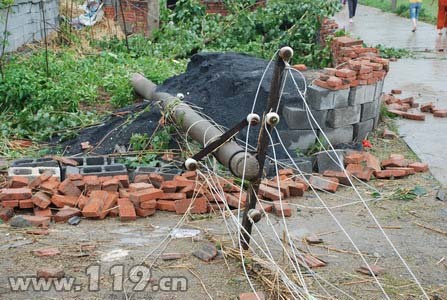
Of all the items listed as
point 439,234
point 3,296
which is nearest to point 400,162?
point 439,234

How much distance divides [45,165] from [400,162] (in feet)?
11.3

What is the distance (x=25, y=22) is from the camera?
1186 centimetres

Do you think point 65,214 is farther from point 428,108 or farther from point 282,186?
point 428,108

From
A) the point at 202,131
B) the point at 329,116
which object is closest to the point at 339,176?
the point at 329,116

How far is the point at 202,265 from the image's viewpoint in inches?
158

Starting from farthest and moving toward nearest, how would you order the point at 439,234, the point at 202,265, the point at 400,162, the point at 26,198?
the point at 400,162
the point at 26,198
the point at 439,234
the point at 202,265

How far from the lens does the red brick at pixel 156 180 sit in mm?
5453

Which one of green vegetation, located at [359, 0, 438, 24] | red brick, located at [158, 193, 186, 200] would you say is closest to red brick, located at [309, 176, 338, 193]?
red brick, located at [158, 193, 186, 200]

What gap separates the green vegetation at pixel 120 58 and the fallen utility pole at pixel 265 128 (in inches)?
97.7

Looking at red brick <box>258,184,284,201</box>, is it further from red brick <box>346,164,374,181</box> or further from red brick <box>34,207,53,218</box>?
red brick <box>34,207,53,218</box>

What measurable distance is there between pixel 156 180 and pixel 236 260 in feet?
5.33

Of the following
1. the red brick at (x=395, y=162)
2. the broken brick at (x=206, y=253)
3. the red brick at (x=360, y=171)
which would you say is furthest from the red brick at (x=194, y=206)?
the red brick at (x=395, y=162)

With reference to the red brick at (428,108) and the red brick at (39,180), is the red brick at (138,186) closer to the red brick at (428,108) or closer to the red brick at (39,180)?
the red brick at (39,180)

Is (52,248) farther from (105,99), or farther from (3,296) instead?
(105,99)
